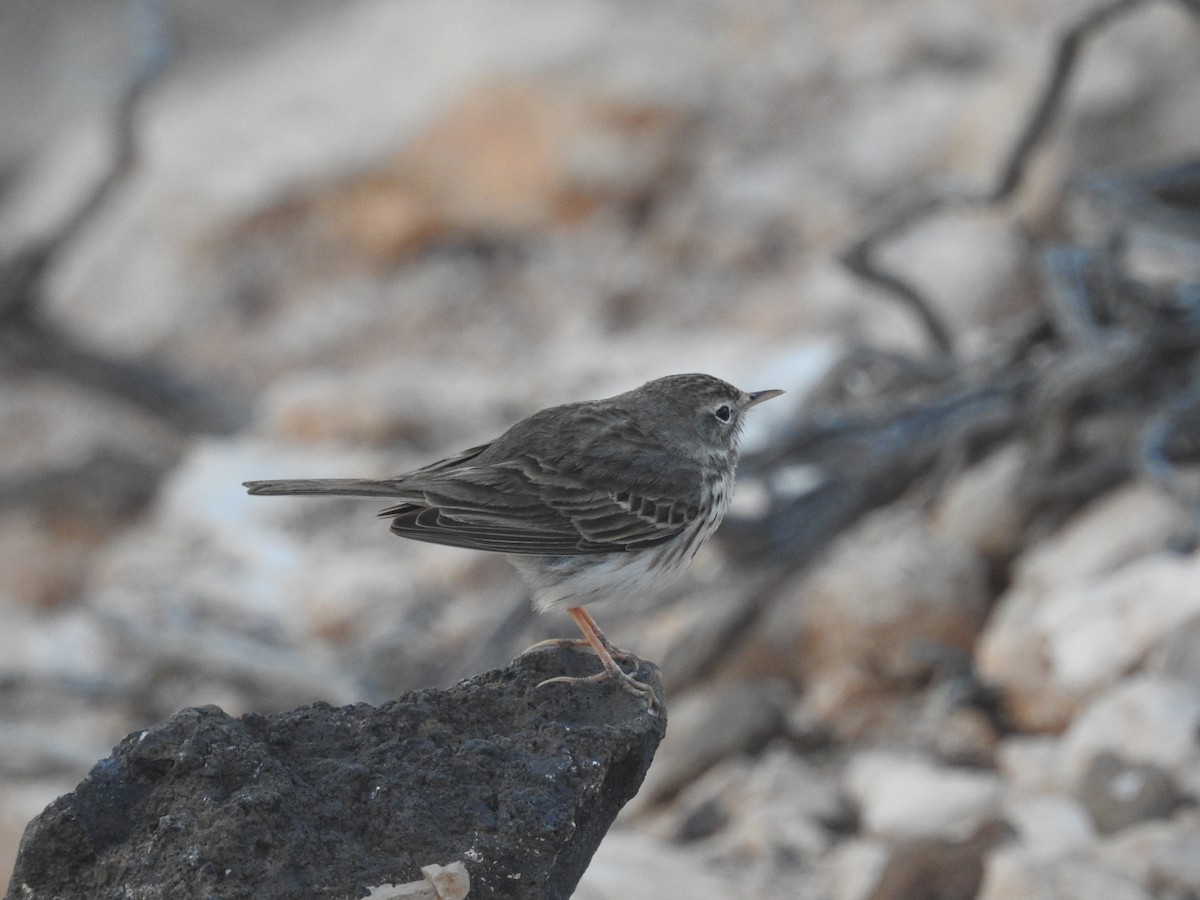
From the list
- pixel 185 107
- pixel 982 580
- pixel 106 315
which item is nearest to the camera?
pixel 982 580

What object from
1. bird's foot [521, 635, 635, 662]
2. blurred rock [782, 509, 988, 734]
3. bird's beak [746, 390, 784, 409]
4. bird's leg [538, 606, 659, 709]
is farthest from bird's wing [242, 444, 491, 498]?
blurred rock [782, 509, 988, 734]

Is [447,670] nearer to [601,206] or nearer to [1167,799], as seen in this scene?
[1167,799]

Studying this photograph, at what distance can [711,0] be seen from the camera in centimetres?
1585

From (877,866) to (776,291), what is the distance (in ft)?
24.9

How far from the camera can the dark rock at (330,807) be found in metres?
3.54

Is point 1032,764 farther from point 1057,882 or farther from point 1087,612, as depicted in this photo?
point 1057,882

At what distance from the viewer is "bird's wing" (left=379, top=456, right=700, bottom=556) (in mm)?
4719

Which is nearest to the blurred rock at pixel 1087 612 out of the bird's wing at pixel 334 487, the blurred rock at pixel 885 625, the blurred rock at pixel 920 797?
the blurred rock at pixel 885 625

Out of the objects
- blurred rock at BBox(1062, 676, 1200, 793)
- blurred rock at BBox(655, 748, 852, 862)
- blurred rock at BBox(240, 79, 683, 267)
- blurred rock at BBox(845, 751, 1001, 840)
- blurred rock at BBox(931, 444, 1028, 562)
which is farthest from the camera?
blurred rock at BBox(240, 79, 683, 267)

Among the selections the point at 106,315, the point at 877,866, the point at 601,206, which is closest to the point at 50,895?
the point at 877,866

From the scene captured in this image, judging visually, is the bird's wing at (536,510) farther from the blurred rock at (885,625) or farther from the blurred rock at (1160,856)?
the blurred rock at (885,625)

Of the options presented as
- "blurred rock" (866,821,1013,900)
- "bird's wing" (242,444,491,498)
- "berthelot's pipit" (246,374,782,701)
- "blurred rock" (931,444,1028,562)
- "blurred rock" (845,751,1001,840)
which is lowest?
"blurred rock" (931,444,1028,562)

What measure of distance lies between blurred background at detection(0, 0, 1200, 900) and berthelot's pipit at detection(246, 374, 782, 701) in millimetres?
1591

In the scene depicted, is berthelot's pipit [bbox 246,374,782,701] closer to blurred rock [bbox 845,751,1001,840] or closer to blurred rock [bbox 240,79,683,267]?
blurred rock [bbox 845,751,1001,840]
